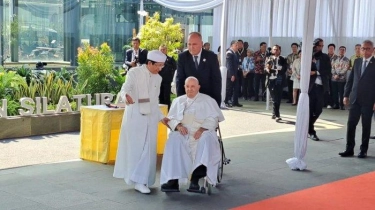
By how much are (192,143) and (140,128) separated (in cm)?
60

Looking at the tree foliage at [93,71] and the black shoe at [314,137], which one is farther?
the tree foliage at [93,71]

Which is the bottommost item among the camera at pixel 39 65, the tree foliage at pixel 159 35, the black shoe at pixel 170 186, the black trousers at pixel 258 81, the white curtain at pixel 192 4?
the black shoe at pixel 170 186

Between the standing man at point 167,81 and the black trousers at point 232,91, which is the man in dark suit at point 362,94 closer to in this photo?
the standing man at point 167,81

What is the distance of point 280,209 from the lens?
6.32 metres

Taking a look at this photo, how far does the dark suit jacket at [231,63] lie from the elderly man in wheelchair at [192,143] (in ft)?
28.7

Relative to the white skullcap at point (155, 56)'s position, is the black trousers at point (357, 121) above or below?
below

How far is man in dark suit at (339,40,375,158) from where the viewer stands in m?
9.15

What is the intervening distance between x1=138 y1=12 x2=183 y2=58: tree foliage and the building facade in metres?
2.28

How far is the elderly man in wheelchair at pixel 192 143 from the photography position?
684 cm

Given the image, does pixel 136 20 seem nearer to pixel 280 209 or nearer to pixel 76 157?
pixel 76 157

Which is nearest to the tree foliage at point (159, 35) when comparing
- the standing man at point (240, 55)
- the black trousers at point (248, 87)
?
the standing man at point (240, 55)

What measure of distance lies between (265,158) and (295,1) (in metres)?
10.6

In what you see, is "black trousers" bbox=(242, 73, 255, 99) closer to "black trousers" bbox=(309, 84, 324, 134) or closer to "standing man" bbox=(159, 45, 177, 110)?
"standing man" bbox=(159, 45, 177, 110)

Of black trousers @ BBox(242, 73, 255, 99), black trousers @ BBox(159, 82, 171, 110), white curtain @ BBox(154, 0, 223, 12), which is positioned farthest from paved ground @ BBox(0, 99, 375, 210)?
black trousers @ BBox(242, 73, 255, 99)
